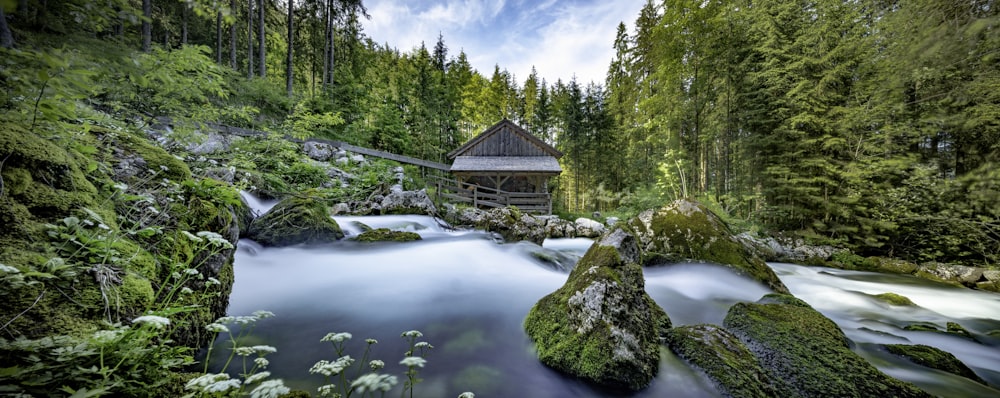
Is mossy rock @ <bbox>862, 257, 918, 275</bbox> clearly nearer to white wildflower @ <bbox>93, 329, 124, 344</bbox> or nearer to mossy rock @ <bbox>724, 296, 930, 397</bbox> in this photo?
mossy rock @ <bbox>724, 296, 930, 397</bbox>

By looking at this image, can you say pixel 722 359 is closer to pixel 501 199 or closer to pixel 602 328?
pixel 602 328

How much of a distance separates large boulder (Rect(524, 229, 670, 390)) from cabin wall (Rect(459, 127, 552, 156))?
49.6 ft

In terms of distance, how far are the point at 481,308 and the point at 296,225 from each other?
4.46 meters

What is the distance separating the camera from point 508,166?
15961 mm

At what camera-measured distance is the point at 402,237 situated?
24.1 feet

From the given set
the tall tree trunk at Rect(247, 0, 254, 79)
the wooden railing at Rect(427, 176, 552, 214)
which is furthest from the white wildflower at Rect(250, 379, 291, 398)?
the tall tree trunk at Rect(247, 0, 254, 79)

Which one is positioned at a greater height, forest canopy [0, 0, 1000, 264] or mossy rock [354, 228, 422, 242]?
forest canopy [0, 0, 1000, 264]

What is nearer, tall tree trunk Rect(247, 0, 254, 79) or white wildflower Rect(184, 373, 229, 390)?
white wildflower Rect(184, 373, 229, 390)

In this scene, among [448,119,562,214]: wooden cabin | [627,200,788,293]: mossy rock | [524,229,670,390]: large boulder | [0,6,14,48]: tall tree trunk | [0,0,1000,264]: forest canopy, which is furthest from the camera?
[448,119,562,214]: wooden cabin

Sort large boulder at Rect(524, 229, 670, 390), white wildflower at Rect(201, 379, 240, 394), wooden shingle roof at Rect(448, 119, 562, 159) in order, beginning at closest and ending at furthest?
white wildflower at Rect(201, 379, 240, 394), large boulder at Rect(524, 229, 670, 390), wooden shingle roof at Rect(448, 119, 562, 159)

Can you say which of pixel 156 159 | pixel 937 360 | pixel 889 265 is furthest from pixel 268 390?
pixel 889 265

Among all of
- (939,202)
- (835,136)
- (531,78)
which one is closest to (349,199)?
(835,136)

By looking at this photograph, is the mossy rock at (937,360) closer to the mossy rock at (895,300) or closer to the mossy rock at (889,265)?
the mossy rock at (895,300)

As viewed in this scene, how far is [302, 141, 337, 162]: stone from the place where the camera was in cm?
1338
